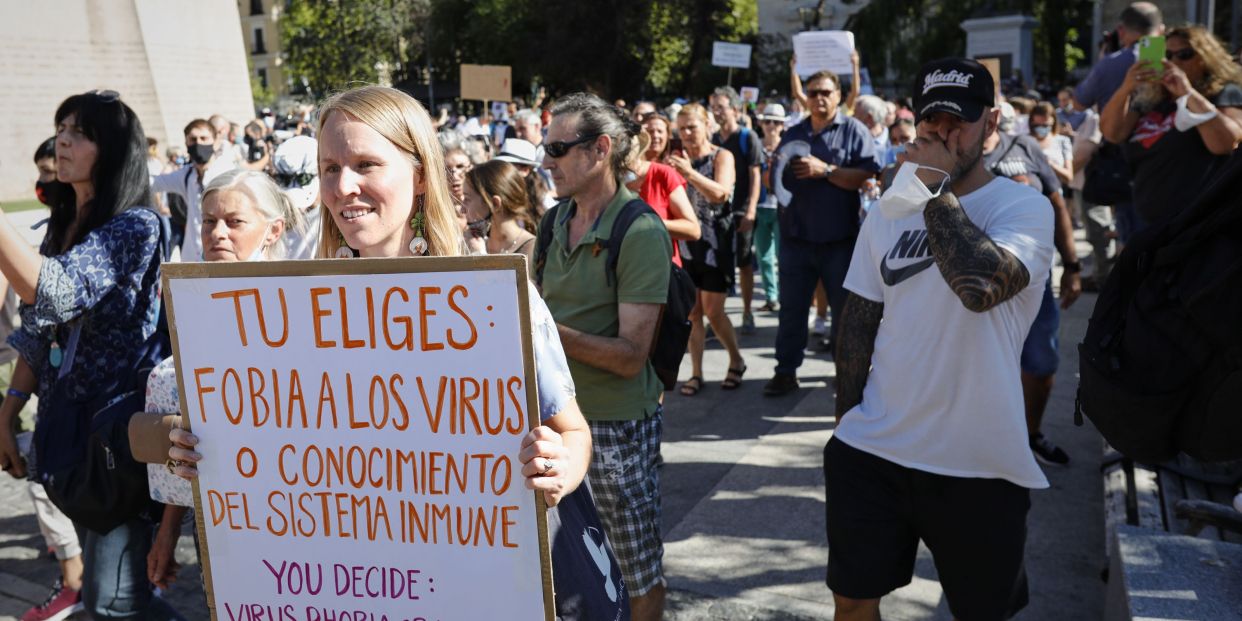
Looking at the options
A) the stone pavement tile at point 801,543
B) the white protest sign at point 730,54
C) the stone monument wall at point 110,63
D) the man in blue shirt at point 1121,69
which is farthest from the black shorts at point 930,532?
the stone monument wall at point 110,63

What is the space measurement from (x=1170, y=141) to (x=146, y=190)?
4119mm

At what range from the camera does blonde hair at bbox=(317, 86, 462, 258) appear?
1966 millimetres

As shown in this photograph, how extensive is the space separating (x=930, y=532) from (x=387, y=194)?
1.69 metres

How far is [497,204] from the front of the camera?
159 inches

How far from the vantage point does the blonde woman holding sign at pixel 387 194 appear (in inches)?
75.7

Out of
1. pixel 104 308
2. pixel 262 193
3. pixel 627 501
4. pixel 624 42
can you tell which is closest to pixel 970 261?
pixel 627 501

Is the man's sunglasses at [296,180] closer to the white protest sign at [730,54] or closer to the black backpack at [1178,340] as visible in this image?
the black backpack at [1178,340]

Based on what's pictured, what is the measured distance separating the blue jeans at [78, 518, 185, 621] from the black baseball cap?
2629 mm

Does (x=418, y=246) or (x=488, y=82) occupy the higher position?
(x=488, y=82)

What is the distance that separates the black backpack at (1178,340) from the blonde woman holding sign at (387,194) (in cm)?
102

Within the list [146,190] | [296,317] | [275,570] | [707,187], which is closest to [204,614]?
[146,190]

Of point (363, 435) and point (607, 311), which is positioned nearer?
point (363, 435)

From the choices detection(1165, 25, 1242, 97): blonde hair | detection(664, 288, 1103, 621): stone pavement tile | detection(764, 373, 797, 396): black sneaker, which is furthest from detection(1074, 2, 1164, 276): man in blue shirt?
detection(764, 373, 797, 396): black sneaker

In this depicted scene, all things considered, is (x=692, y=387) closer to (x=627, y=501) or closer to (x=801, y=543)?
(x=801, y=543)
